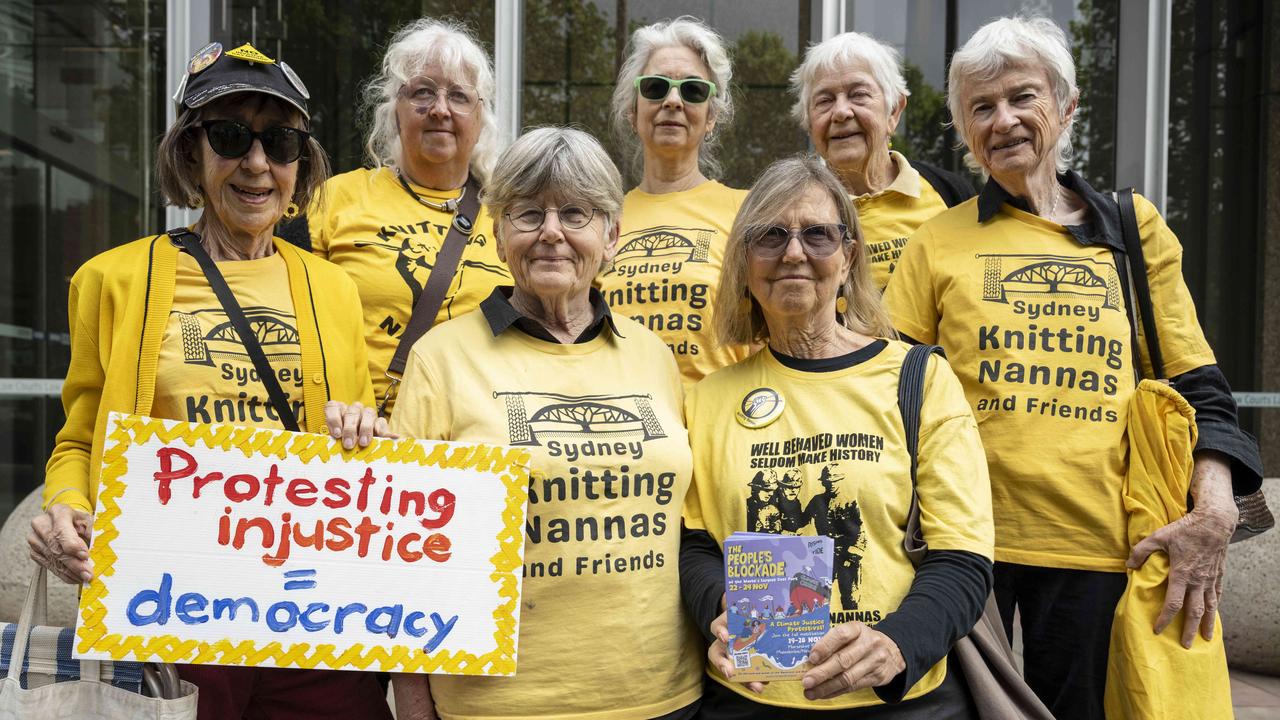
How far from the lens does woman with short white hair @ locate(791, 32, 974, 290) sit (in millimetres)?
3688

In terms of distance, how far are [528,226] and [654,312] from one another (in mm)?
868

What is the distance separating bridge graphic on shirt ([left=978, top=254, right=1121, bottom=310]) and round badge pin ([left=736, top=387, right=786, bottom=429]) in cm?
80

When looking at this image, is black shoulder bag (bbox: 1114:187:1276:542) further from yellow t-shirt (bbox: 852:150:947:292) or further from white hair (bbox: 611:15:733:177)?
white hair (bbox: 611:15:733:177)

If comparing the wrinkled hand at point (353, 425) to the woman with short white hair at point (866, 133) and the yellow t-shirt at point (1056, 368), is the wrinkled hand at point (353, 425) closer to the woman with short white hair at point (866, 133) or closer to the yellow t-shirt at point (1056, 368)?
the yellow t-shirt at point (1056, 368)

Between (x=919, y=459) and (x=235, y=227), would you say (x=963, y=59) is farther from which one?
(x=235, y=227)

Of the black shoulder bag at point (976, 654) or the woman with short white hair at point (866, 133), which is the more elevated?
the woman with short white hair at point (866, 133)

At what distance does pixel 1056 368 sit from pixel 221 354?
2.14 metres

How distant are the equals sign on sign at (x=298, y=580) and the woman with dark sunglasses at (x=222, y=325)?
1.09 ft

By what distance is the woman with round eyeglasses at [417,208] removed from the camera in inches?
129

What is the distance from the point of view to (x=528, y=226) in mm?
2508

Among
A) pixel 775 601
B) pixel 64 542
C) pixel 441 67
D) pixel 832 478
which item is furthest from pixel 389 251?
pixel 775 601

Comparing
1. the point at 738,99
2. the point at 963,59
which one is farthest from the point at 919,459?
the point at 738,99

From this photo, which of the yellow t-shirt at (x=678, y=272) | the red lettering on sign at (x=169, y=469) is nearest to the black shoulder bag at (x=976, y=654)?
the yellow t-shirt at (x=678, y=272)

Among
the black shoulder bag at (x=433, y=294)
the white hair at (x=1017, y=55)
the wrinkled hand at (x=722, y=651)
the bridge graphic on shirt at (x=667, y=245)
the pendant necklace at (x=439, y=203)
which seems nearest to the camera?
the wrinkled hand at (x=722, y=651)
